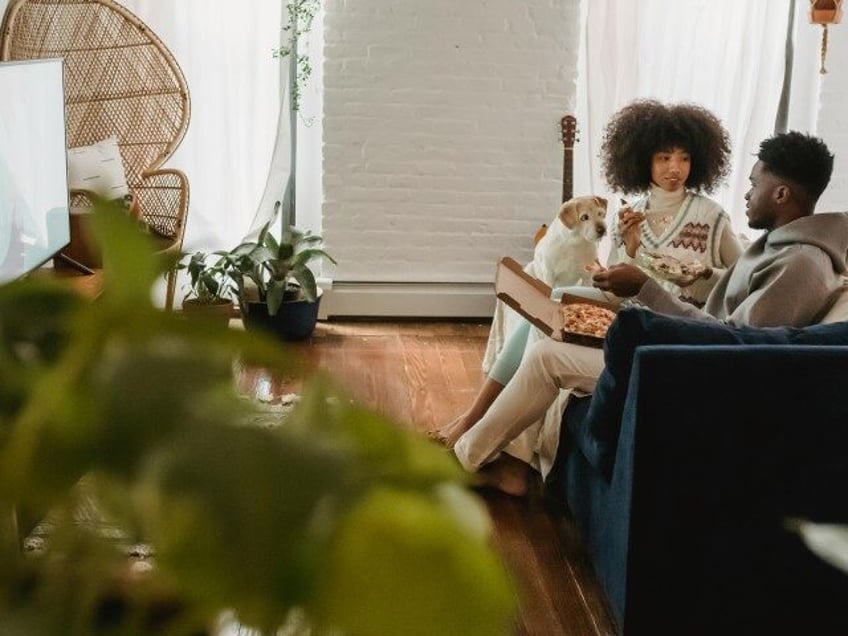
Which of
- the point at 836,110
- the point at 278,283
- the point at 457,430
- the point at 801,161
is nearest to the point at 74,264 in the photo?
the point at 278,283

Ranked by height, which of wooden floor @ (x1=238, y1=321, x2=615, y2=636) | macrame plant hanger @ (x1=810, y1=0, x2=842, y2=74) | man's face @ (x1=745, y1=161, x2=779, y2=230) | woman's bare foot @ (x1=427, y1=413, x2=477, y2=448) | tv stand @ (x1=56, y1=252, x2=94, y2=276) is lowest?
wooden floor @ (x1=238, y1=321, x2=615, y2=636)

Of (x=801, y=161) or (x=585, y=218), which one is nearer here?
(x=801, y=161)

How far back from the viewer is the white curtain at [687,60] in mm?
5148

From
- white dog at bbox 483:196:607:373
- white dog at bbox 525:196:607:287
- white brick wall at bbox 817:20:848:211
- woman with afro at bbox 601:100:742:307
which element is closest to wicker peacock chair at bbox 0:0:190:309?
white dog at bbox 483:196:607:373

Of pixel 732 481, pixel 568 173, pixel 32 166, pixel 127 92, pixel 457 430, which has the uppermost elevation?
pixel 127 92

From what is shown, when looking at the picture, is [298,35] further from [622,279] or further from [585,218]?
[622,279]

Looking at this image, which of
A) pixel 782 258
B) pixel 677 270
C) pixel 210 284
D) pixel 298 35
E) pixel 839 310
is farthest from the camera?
pixel 298 35

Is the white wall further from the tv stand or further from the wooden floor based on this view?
the tv stand

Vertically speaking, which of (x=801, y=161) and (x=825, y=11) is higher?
(x=825, y=11)

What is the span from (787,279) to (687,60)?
2667 millimetres

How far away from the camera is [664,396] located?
2.23m

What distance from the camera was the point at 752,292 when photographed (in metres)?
2.93

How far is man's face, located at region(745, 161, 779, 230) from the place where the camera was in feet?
10.0

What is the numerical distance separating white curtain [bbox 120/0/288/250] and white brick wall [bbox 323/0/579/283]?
277 mm
